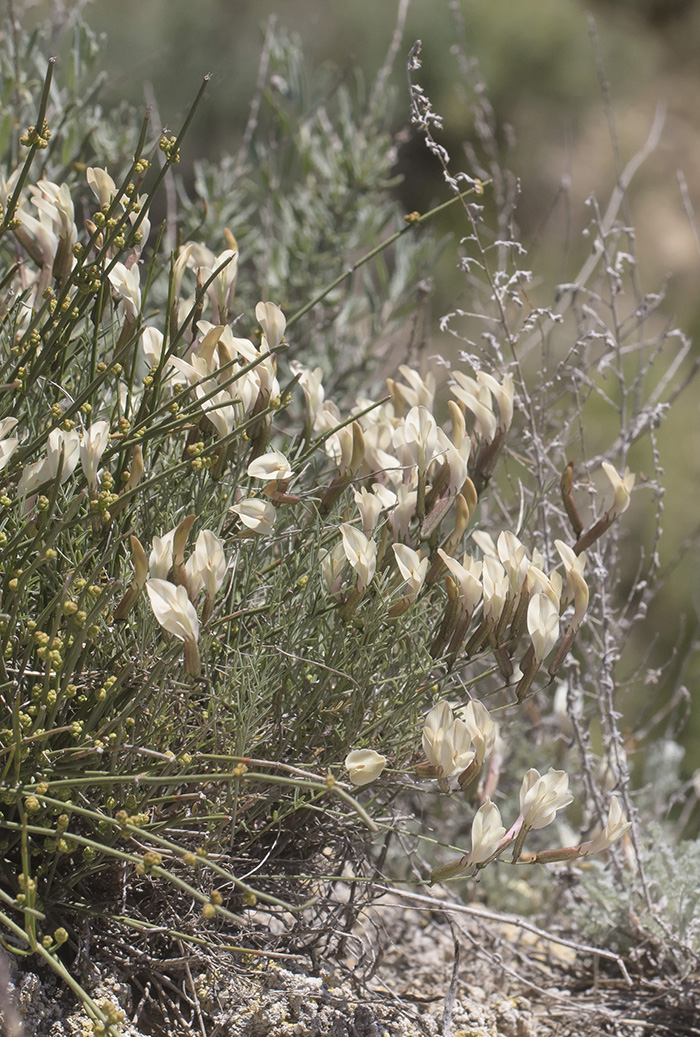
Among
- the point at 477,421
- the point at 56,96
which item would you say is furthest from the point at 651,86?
the point at 477,421

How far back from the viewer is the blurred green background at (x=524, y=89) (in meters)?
4.71

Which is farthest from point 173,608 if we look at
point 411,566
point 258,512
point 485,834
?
point 485,834

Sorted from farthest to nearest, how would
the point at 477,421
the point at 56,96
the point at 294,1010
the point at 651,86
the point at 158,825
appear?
1. the point at 651,86
2. the point at 56,96
3. the point at 477,421
4. the point at 294,1010
5. the point at 158,825

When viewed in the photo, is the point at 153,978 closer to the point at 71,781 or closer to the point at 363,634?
the point at 71,781

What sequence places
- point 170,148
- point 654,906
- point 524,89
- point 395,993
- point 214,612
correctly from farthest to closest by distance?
point 524,89 < point 654,906 < point 395,993 < point 214,612 < point 170,148

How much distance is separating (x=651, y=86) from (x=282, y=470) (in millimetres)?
6935

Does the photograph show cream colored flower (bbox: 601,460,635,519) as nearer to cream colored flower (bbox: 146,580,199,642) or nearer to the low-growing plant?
the low-growing plant

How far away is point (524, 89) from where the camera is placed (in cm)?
582

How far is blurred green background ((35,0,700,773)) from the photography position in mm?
4711

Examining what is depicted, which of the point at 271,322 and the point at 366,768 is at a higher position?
the point at 271,322

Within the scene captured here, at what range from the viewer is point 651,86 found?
6895mm

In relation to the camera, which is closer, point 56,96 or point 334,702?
point 334,702

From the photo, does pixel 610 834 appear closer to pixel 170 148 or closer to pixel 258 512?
pixel 258 512

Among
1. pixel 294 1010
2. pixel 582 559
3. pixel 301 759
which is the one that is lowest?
pixel 294 1010
